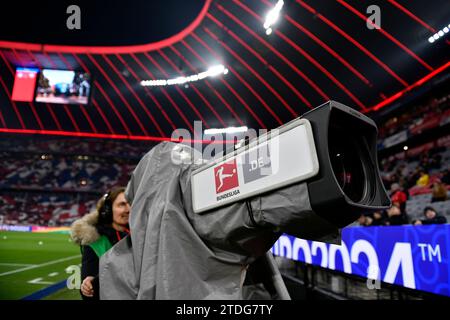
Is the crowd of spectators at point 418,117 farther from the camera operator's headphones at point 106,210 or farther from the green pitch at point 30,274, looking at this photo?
the camera operator's headphones at point 106,210

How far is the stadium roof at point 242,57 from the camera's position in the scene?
8.19m

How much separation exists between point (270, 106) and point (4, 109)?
14.5m

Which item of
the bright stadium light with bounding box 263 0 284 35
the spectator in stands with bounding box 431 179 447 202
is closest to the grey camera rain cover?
the spectator in stands with bounding box 431 179 447 202

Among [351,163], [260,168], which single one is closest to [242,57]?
[351,163]

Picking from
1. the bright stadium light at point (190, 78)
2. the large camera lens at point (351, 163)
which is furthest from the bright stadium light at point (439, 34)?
the large camera lens at point (351, 163)

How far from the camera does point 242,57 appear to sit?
11.0 meters

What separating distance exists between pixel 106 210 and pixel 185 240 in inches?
35.0

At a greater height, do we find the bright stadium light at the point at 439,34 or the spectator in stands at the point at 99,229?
the bright stadium light at the point at 439,34

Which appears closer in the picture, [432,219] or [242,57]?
[432,219]

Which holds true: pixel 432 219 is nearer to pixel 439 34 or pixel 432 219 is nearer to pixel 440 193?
pixel 440 193

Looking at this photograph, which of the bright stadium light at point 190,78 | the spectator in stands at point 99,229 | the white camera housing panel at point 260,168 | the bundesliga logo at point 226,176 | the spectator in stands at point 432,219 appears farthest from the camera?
the bright stadium light at point 190,78

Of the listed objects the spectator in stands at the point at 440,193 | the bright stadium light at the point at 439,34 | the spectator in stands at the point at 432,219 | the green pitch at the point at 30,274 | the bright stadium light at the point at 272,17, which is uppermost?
the bright stadium light at the point at 272,17

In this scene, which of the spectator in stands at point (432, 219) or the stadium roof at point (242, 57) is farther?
the stadium roof at point (242, 57)

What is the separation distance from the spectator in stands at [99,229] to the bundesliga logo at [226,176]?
3.07ft
